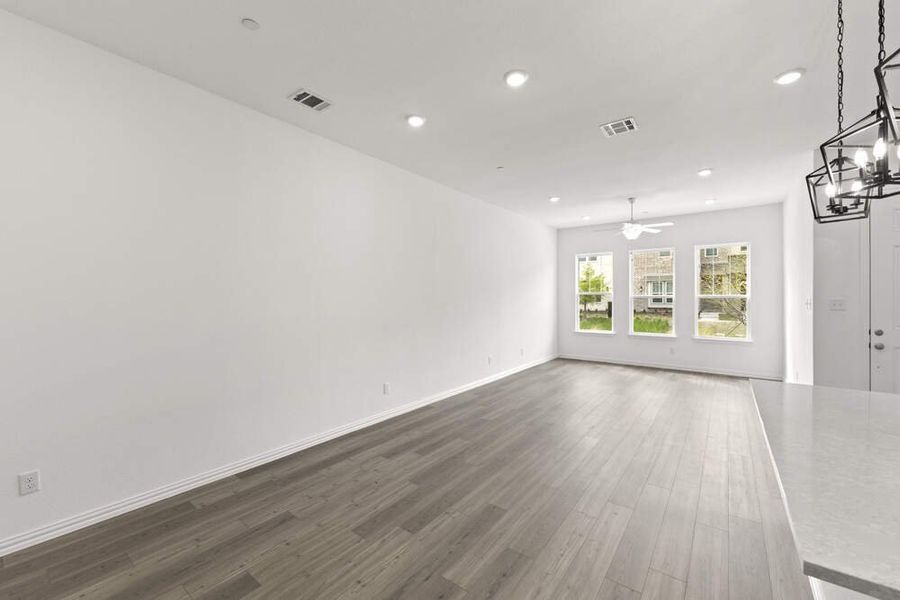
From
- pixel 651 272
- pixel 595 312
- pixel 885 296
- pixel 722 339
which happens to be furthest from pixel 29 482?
pixel 722 339

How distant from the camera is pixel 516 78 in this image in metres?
2.73

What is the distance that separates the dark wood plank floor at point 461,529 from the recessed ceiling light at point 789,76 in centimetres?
299

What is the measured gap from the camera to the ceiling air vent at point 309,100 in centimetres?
298

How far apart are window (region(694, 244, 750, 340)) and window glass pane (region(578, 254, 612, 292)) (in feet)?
5.38

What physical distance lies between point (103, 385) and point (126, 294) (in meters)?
0.61

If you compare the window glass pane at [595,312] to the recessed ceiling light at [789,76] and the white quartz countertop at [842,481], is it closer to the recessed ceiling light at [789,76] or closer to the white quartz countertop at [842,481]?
the recessed ceiling light at [789,76]

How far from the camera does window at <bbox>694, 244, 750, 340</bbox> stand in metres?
6.69

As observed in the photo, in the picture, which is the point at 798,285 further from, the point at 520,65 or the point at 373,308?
the point at 373,308

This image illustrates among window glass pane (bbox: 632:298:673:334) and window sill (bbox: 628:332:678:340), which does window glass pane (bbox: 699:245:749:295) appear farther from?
window sill (bbox: 628:332:678:340)

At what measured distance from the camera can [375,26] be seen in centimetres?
225

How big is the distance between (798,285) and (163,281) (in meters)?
6.83

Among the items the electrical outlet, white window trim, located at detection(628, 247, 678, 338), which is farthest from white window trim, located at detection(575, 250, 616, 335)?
the electrical outlet

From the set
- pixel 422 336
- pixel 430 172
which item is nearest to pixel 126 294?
pixel 422 336

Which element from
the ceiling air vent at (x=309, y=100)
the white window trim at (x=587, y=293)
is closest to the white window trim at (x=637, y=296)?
the white window trim at (x=587, y=293)
